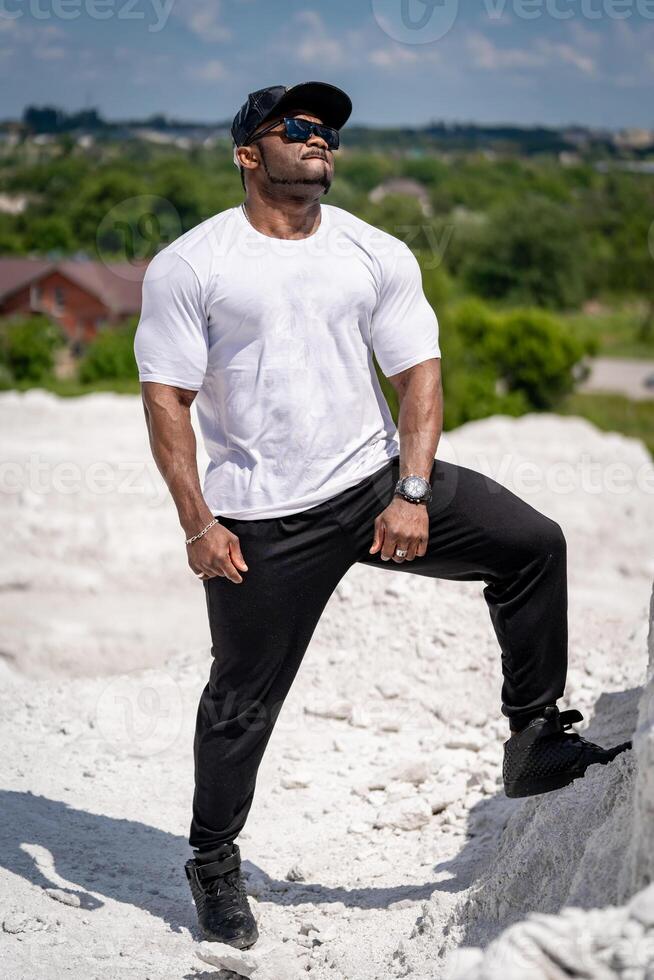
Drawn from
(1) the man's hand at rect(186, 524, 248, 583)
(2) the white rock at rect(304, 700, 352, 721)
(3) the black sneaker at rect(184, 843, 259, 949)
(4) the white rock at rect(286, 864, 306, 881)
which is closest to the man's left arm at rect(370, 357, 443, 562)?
(1) the man's hand at rect(186, 524, 248, 583)

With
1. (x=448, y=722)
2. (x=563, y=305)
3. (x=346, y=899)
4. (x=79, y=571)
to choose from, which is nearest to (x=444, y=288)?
(x=79, y=571)

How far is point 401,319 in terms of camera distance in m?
2.81

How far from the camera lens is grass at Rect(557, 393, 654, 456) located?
106 feet

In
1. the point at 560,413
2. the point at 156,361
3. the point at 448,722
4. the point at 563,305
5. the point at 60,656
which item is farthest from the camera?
the point at 563,305

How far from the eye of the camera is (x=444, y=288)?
77.3ft

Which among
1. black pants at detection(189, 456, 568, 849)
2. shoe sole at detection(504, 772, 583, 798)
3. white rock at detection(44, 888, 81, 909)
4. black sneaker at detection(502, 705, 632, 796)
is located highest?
black pants at detection(189, 456, 568, 849)

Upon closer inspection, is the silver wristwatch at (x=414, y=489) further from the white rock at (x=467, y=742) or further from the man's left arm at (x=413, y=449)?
the white rock at (x=467, y=742)

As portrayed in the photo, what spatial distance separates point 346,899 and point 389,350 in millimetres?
1771

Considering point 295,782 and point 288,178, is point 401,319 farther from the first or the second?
point 295,782

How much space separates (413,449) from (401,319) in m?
0.33

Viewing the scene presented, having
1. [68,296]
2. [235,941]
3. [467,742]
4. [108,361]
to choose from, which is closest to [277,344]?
[235,941]

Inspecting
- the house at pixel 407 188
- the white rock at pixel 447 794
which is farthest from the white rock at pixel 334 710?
the house at pixel 407 188

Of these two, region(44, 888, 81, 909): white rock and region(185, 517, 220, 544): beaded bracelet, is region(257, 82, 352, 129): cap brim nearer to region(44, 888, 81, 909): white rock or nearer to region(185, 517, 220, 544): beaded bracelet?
region(185, 517, 220, 544): beaded bracelet

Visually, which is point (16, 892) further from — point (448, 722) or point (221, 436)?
point (448, 722)
